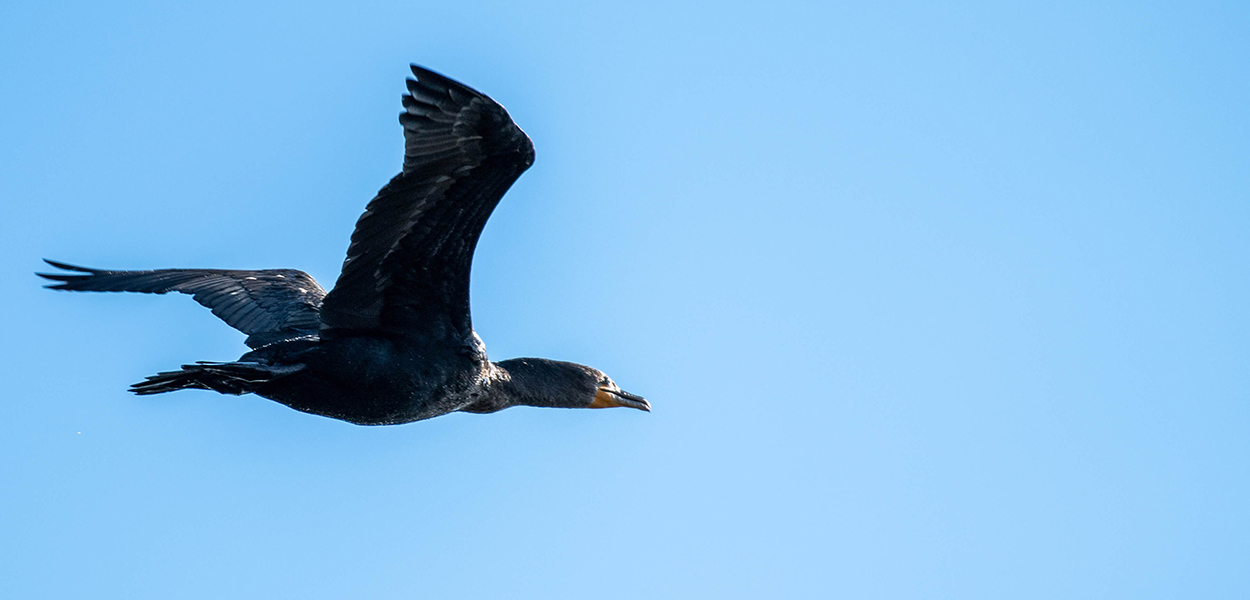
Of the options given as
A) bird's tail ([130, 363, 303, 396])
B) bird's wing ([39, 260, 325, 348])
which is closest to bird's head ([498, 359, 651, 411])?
bird's wing ([39, 260, 325, 348])

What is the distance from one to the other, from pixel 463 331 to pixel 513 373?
850 millimetres

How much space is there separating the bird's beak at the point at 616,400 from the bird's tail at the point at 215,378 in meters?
2.36

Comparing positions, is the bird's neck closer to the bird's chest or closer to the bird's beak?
the bird's beak

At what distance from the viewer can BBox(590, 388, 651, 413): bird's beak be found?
9.38m

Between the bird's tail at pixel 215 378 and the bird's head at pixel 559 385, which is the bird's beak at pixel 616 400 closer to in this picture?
the bird's head at pixel 559 385

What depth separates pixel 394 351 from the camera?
7.98 m

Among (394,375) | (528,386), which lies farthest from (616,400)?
(394,375)

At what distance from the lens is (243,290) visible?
941 centimetres

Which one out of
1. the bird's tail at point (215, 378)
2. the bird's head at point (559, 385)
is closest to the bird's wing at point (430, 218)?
the bird's tail at point (215, 378)

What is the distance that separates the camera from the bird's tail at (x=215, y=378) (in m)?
7.27

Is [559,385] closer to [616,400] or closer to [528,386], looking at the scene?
[528,386]

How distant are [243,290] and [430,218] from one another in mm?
2543

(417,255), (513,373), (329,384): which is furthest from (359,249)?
(513,373)

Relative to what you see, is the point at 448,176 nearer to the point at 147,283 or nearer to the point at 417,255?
the point at 417,255
